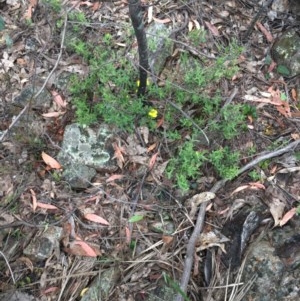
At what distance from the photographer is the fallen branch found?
9.05 ft

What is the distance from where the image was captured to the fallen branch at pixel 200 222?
9.05ft

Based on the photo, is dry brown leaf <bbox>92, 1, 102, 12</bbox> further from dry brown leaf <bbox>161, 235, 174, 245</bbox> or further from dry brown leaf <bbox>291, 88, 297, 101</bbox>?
dry brown leaf <bbox>161, 235, 174, 245</bbox>

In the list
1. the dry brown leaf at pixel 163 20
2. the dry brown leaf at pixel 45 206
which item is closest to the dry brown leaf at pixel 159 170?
the dry brown leaf at pixel 45 206

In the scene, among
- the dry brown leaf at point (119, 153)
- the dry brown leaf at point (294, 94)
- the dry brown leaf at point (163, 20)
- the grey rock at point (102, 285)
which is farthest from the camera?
the dry brown leaf at point (163, 20)

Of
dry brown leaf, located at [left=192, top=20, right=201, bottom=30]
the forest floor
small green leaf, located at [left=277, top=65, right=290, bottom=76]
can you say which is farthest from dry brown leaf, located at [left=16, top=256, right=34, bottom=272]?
small green leaf, located at [left=277, top=65, right=290, bottom=76]

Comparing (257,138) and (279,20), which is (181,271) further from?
(279,20)

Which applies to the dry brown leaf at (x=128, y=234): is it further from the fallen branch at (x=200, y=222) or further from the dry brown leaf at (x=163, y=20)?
the dry brown leaf at (x=163, y=20)

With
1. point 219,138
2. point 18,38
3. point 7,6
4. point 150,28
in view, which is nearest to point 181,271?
point 219,138

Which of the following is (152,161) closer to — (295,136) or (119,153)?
(119,153)

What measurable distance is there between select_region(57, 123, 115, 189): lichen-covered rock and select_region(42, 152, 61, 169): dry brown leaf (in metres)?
0.04

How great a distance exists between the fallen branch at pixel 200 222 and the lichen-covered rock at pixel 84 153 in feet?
2.70

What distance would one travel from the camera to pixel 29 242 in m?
3.00

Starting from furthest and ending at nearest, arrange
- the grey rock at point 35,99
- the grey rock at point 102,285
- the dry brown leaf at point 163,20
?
the dry brown leaf at point 163,20
the grey rock at point 35,99
the grey rock at point 102,285

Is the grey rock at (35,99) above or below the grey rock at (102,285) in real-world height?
above
